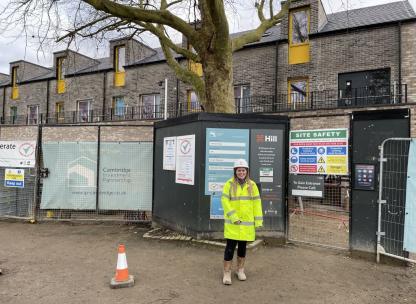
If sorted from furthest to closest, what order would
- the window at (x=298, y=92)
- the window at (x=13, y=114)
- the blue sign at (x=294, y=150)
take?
the window at (x=13, y=114)
the window at (x=298, y=92)
the blue sign at (x=294, y=150)

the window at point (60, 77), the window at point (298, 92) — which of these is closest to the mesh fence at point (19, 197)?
the window at point (298, 92)

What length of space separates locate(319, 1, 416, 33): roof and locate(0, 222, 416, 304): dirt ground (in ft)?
37.1

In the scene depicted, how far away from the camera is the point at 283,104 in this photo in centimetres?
1669

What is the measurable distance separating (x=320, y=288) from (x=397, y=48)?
41.2 ft

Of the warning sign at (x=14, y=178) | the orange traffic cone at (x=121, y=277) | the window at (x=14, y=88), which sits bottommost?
the orange traffic cone at (x=121, y=277)

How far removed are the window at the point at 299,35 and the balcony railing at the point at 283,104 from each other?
179 cm

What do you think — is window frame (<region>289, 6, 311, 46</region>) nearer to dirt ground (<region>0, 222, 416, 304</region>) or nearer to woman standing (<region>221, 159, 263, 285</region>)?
dirt ground (<region>0, 222, 416, 304</region>)

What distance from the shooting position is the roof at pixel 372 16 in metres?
14.6

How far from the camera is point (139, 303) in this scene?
169 inches

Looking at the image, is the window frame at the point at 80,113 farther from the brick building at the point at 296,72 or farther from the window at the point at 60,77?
the window at the point at 60,77

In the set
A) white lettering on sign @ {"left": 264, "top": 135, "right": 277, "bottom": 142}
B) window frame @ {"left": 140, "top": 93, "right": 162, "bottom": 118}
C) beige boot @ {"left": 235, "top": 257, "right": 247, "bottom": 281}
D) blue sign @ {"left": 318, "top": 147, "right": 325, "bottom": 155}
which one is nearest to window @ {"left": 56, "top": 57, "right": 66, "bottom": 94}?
window frame @ {"left": 140, "top": 93, "right": 162, "bottom": 118}

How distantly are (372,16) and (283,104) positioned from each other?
18.0 feet

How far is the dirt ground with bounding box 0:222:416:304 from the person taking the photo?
4.52 m

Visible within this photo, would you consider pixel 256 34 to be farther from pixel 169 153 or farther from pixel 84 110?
pixel 84 110
